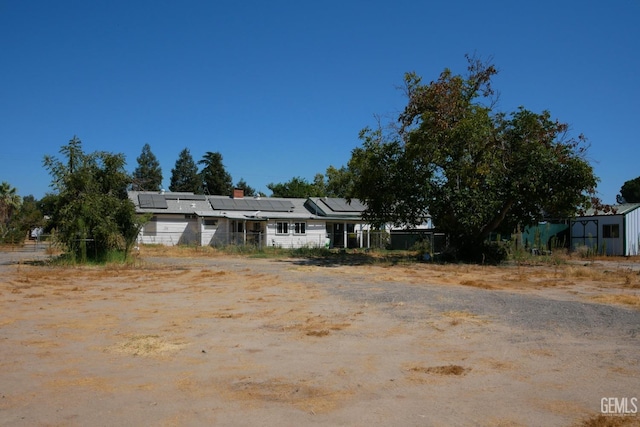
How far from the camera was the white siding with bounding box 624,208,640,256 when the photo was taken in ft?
113

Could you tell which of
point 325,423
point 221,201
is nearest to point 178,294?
point 325,423

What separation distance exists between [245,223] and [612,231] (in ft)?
87.9

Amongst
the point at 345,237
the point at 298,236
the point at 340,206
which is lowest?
the point at 345,237

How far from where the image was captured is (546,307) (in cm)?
1118

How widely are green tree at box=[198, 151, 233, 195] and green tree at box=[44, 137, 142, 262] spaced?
188 feet

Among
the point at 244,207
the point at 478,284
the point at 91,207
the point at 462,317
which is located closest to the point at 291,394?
the point at 462,317

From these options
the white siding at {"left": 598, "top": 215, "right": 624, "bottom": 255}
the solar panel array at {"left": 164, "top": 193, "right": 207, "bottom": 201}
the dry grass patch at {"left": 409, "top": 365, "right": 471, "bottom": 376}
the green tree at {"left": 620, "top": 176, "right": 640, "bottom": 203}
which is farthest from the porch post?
the green tree at {"left": 620, "top": 176, "right": 640, "bottom": 203}

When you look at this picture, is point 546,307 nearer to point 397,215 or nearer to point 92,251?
point 397,215

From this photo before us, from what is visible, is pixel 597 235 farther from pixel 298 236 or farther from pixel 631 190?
pixel 631 190

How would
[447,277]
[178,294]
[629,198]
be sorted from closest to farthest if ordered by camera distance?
[178,294]
[447,277]
[629,198]

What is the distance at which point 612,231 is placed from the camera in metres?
35.5

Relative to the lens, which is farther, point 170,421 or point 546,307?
point 546,307

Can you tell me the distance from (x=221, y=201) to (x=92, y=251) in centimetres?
2204

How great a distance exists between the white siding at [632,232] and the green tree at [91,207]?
101 ft
